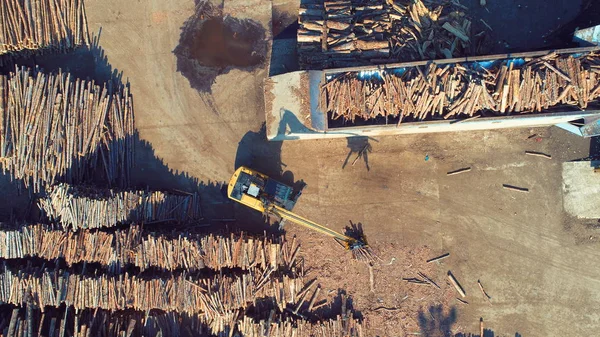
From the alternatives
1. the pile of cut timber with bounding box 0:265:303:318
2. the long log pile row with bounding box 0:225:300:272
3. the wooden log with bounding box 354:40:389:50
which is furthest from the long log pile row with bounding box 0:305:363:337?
the wooden log with bounding box 354:40:389:50

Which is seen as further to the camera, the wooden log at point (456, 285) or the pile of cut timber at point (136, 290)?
the wooden log at point (456, 285)

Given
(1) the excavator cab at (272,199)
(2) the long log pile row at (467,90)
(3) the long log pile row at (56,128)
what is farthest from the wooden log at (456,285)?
(3) the long log pile row at (56,128)

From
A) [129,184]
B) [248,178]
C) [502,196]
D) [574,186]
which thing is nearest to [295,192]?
[248,178]

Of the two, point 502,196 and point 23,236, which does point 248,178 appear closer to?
point 23,236

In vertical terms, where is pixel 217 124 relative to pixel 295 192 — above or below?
above

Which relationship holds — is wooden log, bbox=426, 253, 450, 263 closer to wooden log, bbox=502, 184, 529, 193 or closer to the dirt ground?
the dirt ground

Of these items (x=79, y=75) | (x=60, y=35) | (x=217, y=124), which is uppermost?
(x=60, y=35)

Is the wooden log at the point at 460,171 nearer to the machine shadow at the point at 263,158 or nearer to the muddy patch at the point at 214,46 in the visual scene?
the machine shadow at the point at 263,158
